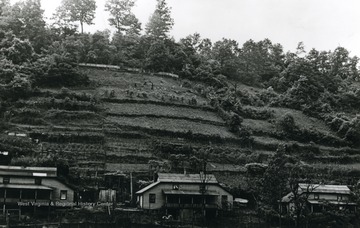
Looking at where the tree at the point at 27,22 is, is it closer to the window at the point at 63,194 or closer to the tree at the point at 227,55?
the tree at the point at 227,55

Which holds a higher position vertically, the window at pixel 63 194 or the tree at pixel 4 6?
the tree at pixel 4 6

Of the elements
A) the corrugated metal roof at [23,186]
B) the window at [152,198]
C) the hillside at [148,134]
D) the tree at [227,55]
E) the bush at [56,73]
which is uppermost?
the tree at [227,55]

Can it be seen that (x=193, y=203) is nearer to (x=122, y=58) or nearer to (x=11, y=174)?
(x=11, y=174)

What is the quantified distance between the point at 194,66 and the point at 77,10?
88.6 feet

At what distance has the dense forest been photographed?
85.4 m

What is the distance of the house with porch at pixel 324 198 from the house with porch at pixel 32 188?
2589 cm

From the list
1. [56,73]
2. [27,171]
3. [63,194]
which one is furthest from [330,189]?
[56,73]

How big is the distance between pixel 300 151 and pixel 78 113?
35.5 m

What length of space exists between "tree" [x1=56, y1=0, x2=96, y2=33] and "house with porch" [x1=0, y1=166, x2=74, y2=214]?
185ft

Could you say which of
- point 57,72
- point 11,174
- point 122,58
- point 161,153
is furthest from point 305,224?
point 122,58

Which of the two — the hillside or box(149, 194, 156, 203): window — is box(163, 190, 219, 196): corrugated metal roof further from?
the hillside

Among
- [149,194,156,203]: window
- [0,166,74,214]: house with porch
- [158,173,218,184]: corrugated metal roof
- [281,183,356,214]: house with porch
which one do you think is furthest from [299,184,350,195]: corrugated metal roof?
[0,166,74,214]: house with porch

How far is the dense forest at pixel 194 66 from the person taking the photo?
280ft

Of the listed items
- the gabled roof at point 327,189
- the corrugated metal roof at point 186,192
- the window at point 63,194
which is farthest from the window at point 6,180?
the gabled roof at point 327,189
